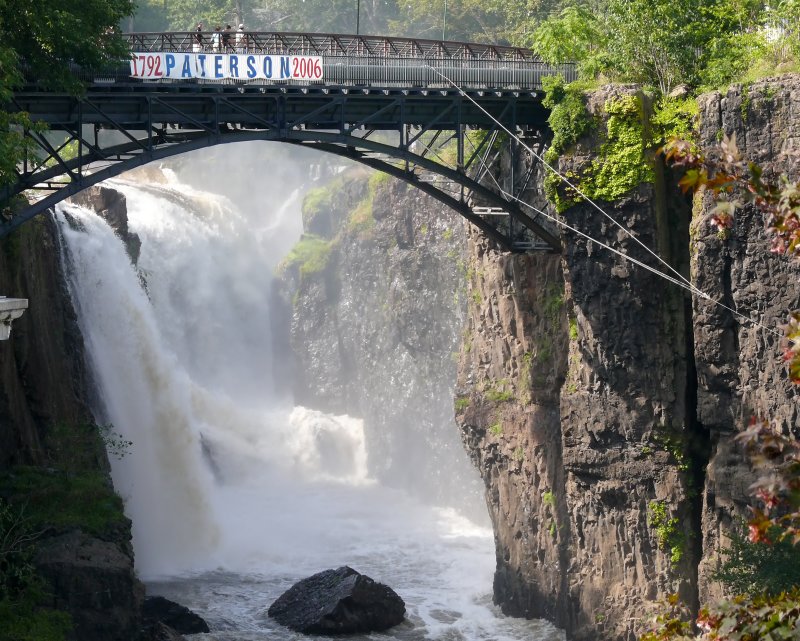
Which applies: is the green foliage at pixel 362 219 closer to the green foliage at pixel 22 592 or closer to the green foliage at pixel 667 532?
the green foliage at pixel 667 532

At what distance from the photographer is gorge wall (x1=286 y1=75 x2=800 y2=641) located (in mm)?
24797

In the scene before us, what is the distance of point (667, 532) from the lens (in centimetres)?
2717

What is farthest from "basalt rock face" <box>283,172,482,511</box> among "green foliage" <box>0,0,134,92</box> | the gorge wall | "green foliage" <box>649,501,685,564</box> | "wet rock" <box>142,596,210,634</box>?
"green foliage" <box>0,0,134,92</box>

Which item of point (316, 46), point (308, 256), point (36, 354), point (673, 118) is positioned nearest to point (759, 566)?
point (673, 118)

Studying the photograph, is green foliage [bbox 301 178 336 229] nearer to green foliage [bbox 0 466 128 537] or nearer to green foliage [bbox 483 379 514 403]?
green foliage [bbox 483 379 514 403]

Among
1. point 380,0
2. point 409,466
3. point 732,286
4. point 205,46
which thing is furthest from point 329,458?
point 380,0

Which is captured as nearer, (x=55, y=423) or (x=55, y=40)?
(x=55, y=40)

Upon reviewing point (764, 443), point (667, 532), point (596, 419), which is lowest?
point (667, 532)

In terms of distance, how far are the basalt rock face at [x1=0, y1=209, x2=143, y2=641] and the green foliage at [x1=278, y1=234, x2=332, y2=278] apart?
20.2m

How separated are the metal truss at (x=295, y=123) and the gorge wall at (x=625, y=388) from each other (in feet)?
6.04

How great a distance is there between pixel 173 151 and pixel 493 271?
32.7 ft

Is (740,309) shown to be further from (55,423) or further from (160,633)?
(55,423)

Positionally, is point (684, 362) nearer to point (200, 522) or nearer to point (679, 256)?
point (679, 256)

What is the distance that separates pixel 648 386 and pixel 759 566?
15.1 feet
